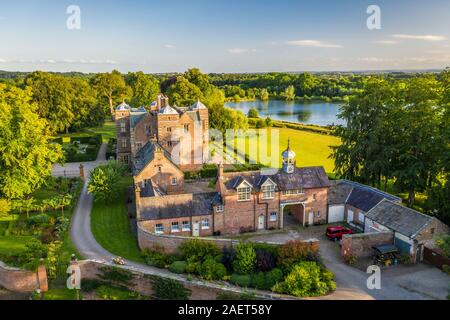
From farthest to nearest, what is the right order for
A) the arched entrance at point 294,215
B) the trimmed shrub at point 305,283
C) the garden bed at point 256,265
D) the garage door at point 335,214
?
the garage door at point 335,214 < the arched entrance at point 294,215 < the garden bed at point 256,265 < the trimmed shrub at point 305,283

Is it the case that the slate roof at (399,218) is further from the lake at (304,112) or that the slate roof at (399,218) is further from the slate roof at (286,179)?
the lake at (304,112)

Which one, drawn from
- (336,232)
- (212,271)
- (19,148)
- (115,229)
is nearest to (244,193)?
(212,271)

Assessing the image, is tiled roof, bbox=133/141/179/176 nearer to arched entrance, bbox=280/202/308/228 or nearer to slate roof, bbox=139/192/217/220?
slate roof, bbox=139/192/217/220

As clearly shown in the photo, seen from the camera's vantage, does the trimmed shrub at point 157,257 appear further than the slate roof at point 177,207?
No

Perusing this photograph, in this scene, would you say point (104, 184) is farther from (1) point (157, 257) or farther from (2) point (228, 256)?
(2) point (228, 256)

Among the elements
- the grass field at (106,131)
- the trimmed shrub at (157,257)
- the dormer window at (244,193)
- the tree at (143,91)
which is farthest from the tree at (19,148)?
the tree at (143,91)
